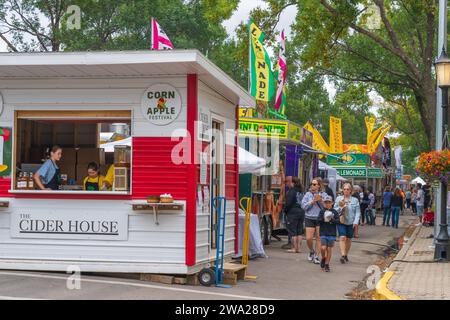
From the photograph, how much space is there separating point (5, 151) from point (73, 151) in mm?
3349

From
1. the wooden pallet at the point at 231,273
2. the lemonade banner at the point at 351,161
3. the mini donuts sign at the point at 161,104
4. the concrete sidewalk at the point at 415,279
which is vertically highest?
the lemonade banner at the point at 351,161

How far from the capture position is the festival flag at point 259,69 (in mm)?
19766

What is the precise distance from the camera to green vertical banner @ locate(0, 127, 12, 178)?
11.2 meters

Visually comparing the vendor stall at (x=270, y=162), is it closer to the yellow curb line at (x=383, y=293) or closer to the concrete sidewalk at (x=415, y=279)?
the concrete sidewalk at (x=415, y=279)

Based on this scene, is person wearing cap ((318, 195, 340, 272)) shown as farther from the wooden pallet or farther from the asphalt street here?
the wooden pallet

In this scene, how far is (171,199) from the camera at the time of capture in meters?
10.5

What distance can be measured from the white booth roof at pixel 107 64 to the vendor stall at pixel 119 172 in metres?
0.02

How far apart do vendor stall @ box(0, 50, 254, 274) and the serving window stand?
0.12ft

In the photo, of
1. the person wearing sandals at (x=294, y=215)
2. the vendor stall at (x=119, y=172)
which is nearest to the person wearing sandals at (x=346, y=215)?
the person wearing sandals at (x=294, y=215)

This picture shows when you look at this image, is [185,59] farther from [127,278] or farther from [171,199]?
[127,278]

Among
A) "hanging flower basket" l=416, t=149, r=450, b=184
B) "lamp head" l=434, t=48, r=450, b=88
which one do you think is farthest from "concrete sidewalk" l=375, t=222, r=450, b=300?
"lamp head" l=434, t=48, r=450, b=88
